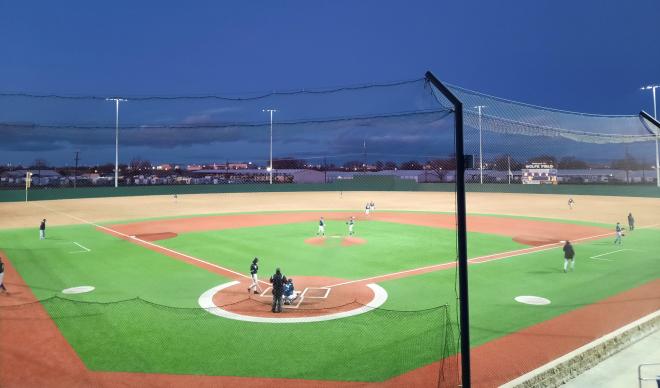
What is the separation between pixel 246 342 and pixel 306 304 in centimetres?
406

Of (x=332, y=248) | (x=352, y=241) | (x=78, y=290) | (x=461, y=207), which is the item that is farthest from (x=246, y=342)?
(x=352, y=241)

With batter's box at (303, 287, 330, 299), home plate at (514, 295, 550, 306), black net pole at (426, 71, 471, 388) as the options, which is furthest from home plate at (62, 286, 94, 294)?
home plate at (514, 295, 550, 306)

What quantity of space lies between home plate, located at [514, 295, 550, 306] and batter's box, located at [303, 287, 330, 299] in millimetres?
7170

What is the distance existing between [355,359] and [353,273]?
32.9 ft

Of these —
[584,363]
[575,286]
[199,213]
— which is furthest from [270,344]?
[199,213]

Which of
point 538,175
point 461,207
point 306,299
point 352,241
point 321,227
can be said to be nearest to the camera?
point 461,207

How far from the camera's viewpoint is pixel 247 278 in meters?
19.8

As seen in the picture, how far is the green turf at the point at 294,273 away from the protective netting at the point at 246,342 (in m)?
0.03

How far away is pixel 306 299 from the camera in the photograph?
16.2 metres

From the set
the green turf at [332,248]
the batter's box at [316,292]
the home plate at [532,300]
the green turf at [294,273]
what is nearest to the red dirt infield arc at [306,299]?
the batter's box at [316,292]

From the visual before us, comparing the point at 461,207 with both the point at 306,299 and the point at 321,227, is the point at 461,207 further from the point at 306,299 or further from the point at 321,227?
the point at 321,227

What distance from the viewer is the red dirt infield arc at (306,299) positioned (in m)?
14.7

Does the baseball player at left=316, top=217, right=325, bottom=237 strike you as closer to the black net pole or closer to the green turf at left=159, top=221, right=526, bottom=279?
the green turf at left=159, top=221, right=526, bottom=279

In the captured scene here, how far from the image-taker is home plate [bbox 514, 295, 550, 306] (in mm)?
15602
